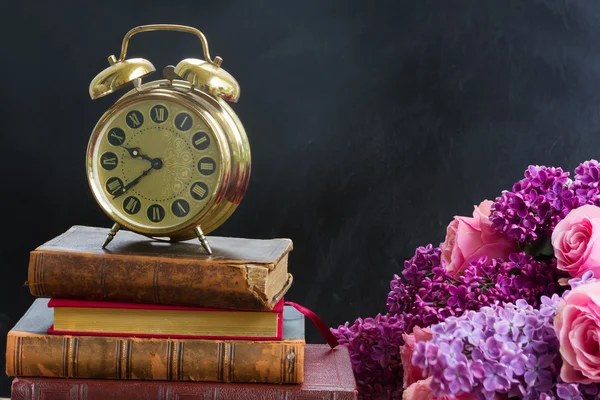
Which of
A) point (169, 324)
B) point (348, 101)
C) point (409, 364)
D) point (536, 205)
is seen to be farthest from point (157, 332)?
point (348, 101)

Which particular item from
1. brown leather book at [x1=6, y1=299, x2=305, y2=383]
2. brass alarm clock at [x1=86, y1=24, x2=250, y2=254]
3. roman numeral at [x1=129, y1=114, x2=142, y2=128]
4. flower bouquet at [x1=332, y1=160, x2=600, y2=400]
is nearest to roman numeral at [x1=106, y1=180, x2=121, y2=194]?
brass alarm clock at [x1=86, y1=24, x2=250, y2=254]

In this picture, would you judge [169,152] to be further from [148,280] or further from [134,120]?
[148,280]

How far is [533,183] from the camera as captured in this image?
118 cm

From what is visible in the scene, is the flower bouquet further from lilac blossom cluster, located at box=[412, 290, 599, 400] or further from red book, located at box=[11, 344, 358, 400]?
red book, located at box=[11, 344, 358, 400]

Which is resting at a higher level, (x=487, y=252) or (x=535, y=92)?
(x=535, y=92)

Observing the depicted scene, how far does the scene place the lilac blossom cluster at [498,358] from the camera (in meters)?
0.89

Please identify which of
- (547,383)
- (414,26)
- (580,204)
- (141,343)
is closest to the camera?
(547,383)

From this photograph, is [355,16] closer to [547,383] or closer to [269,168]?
[269,168]

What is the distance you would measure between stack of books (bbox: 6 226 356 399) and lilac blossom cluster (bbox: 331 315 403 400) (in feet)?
0.34

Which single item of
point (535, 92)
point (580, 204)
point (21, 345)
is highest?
point (535, 92)

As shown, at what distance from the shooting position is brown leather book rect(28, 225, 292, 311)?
1.25 metres

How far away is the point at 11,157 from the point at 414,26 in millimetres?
1128

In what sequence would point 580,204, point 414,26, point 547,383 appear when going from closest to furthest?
1. point 547,383
2. point 580,204
3. point 414,26

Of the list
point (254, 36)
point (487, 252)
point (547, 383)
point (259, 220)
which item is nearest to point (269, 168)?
point (259, 220)
